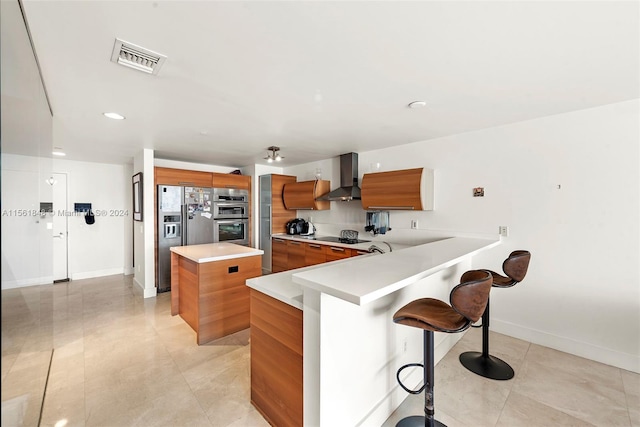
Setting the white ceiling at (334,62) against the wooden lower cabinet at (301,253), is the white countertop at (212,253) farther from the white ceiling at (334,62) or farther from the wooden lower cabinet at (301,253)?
the white ceiling at (334,62)

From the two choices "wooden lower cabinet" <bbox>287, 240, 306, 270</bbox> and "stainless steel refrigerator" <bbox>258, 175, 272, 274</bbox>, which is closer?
"wooden lower cabinet" <bbox>287, 240, 306, 270</bbox>

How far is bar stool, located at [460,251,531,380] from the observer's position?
7.01ft

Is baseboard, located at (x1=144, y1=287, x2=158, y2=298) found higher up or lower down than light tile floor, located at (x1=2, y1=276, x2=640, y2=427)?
higher up

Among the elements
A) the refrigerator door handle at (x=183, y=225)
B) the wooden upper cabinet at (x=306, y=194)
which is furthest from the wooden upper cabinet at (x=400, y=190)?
the refrigerator door handle at (x=183, y=225)

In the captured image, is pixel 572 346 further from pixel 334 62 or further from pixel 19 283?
pixel 19 283

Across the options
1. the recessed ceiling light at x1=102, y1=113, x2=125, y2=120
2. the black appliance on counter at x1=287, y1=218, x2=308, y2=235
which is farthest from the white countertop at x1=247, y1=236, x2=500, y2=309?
the black appliance on counter at x1=287, y1=218, x2=308, y2=235

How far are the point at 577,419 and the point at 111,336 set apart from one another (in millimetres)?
4137

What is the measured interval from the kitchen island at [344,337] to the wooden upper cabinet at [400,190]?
57.4 inches

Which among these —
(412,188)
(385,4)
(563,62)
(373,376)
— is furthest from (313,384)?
(412,188)

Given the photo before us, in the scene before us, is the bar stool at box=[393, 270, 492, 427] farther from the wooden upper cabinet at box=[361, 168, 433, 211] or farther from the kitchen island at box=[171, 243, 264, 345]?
the kitchen island at box=[171, 243, 264, 345]

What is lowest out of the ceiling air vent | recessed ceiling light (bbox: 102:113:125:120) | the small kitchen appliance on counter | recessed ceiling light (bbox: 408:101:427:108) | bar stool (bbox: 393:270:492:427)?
bar stool (bbox: 393:270:492:427)

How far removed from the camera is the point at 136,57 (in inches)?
62.7

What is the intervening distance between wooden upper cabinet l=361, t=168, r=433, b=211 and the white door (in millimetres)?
5521

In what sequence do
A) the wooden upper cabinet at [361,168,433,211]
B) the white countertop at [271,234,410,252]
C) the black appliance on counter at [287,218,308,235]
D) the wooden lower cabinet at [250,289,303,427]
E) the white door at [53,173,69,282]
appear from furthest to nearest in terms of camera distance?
the black appliance on counter at [287,218,308,235]
the white door at [53,173,69,282]
the white countertop at [271,234,410,252]
the wooden upper cabinet at [361,168,433,211]
the wooden lower cabinet at [250,289,303,427]
